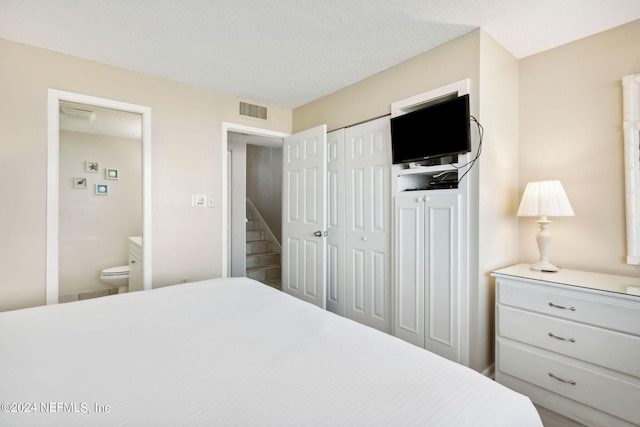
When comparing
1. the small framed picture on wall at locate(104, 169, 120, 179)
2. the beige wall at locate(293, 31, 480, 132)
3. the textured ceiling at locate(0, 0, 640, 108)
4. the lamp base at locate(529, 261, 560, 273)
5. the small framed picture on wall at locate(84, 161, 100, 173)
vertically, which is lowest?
the lamp base at locate(529, 261, 560, 273)

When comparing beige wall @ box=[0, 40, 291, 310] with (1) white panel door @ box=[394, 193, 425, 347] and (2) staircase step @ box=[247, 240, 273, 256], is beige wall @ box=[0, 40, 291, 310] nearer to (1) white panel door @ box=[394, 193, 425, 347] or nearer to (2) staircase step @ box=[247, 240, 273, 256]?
(1) white panel door @ box=[394, 193, 425, 347]

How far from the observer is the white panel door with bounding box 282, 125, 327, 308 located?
2963mm

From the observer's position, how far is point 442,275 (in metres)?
2.15

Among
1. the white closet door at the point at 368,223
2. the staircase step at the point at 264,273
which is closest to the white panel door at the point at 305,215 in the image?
the white closet door at the point at 368,223

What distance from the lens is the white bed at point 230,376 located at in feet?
2.44

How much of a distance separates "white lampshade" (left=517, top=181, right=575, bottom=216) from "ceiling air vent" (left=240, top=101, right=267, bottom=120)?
8.77 feet

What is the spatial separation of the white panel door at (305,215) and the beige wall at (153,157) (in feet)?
1.81

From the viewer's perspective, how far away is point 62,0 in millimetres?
1678

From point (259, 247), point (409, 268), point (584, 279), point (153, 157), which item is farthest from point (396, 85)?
point (259, 247)

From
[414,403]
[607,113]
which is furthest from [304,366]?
[607,113]

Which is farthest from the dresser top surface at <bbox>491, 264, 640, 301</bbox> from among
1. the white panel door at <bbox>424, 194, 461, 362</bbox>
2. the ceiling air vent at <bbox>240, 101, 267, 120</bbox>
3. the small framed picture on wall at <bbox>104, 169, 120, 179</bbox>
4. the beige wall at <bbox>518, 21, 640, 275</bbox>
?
the small framed picture on wall at <bbox>104, 169, 120, 179</bbox>

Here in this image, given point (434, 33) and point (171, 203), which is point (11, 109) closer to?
point (171, 203)

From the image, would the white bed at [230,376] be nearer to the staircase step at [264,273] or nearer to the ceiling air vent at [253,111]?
the ceiling air vent at [253,111]

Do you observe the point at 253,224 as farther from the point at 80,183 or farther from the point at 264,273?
the point at 80,183
